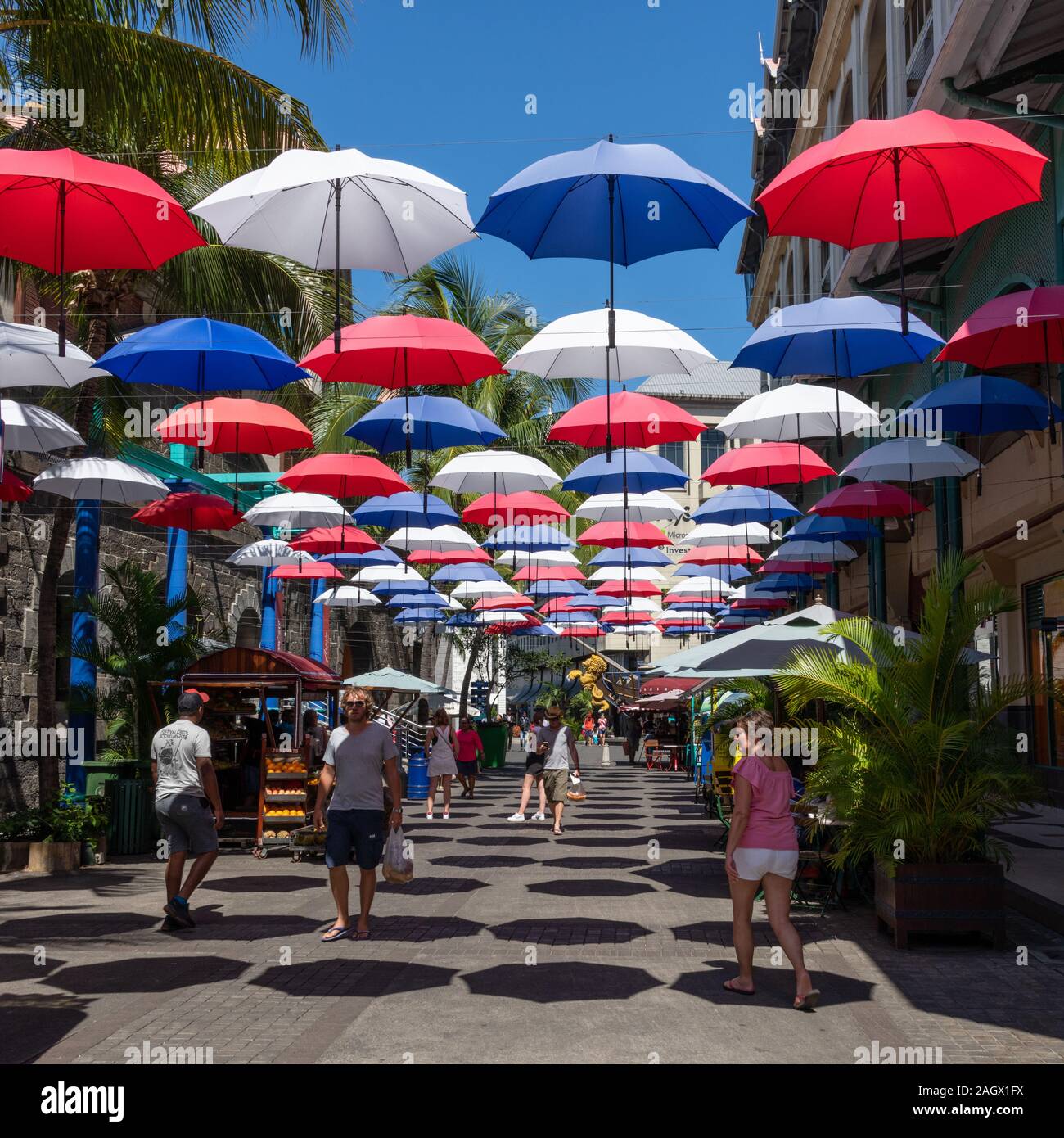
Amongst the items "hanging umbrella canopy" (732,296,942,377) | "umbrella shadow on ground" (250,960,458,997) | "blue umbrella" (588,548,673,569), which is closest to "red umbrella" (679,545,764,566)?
"blue umbrella" (588,548,673,569)

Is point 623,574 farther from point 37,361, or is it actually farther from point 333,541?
point 37,361

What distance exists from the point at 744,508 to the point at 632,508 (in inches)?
90.8

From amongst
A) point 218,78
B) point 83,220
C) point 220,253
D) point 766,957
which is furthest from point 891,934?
point 220,253

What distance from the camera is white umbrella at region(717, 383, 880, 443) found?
651 inches

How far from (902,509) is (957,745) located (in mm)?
9277

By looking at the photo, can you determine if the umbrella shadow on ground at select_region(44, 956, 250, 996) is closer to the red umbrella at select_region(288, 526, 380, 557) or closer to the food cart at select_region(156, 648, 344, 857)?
the food cart at select_region(156, 648, 344, 857)

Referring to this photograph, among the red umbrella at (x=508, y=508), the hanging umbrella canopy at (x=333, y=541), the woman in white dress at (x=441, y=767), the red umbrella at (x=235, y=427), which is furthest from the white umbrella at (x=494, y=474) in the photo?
the woman in white dress at (x=441, y=767)

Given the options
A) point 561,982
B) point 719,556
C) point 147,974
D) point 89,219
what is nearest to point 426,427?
point 89,219

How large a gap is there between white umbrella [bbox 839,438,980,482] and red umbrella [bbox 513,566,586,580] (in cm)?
1190

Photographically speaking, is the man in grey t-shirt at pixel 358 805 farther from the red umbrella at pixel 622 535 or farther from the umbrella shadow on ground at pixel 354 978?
the red umbrella at pixel 622 535

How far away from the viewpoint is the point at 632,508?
21.9m

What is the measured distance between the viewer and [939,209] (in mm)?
10820

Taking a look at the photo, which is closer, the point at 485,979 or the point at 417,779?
the point at 485,979

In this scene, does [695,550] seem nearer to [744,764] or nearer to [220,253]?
[220,253]
